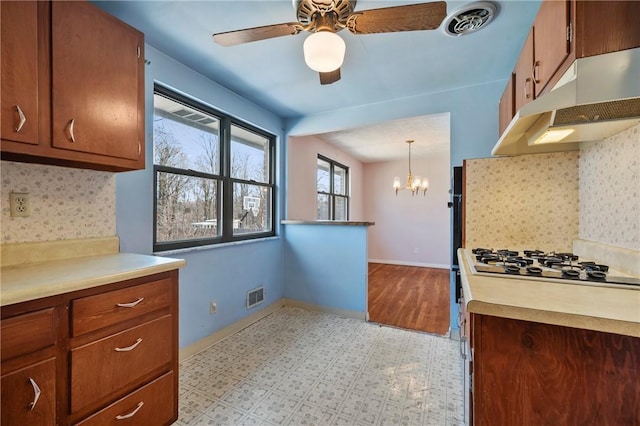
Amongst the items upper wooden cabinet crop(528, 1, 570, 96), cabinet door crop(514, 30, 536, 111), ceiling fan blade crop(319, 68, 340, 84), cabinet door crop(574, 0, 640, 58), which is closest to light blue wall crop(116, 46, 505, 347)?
cabinet door crop(514, 30, 536, 111)

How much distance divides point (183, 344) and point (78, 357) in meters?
1.21

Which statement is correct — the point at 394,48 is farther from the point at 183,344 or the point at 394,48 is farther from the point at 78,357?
Result: the point at 183,344

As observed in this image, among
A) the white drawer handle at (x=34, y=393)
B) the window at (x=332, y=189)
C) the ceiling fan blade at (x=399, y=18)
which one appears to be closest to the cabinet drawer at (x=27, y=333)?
the white drawer handle at (x=34, y=393)

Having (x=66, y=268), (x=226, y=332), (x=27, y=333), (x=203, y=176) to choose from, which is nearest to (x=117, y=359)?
(x=27, y=333)

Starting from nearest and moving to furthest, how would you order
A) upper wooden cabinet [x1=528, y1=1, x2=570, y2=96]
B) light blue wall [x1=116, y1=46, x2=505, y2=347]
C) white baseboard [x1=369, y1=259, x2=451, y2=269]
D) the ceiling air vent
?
upper wooden cabinet [x1=528, y1=1, x2=570, y2=96], the ceiling air vent, light blue wall [x1=116, y1=46, x2=505, y2=347], white baseboard [x1=369, y1=259, x2=451, y2=269]

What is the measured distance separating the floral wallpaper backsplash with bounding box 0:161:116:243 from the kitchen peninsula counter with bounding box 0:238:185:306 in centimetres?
7

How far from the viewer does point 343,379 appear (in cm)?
188

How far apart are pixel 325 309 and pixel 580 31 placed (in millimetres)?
2945

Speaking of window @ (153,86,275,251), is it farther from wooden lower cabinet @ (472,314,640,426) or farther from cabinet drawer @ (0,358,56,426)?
wooden lower cabinet @ (472,314,640,426)

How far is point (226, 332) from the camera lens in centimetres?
253

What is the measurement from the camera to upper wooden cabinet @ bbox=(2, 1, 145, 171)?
109 centimetres

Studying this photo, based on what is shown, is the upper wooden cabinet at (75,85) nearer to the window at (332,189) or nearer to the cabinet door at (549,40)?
the cabinet door at (549,40)

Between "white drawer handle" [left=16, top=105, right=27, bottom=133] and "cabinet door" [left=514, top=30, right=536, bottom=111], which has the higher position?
"cabinet door" [left=514, top=30, right=536, bottom=111]

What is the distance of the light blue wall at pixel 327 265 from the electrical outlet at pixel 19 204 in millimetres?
2313
